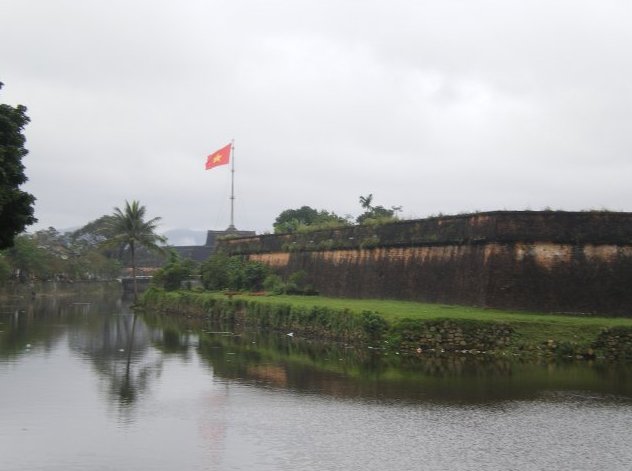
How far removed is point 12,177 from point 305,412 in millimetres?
6393

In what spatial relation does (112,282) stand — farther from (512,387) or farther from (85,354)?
(512,387)

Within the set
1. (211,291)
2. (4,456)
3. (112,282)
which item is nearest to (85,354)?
(4,456)

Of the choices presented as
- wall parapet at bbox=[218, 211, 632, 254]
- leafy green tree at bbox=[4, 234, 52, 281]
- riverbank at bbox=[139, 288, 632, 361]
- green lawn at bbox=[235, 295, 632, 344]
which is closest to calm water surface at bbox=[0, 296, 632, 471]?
riverbank at bbox=[139, 288, 632, 361]

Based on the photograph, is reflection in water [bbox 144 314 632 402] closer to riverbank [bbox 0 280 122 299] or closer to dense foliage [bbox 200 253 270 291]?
dense foliage [bbox 200 253 270 291]

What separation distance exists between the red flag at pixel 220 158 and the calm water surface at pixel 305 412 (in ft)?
94.8

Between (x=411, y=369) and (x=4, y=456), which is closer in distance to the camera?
(x=4, y=456)

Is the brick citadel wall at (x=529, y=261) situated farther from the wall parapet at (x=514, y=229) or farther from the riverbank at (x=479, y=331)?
the riverbank at (x=479, y=331)

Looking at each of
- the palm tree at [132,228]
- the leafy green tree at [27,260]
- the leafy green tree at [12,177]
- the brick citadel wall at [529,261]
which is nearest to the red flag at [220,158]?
the palm tree at [132,228]

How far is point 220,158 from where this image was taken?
48.9m

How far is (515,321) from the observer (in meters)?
19.9

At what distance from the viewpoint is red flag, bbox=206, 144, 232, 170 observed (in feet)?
160

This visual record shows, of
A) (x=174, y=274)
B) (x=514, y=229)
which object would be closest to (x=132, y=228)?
(x=174, y=274)

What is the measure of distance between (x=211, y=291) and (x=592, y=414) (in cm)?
3103

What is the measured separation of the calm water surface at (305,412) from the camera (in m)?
9.19
